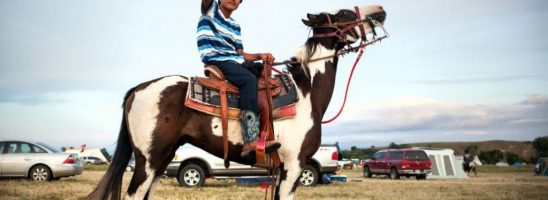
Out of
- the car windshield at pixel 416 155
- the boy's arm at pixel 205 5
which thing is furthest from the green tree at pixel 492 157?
the boy's arm at pixel 205 5

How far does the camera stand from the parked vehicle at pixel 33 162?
56.3 ft

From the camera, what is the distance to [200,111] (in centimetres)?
504

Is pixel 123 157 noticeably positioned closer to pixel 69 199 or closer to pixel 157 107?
pixel 157 107

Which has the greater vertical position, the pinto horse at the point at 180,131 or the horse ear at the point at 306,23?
the horse ear at the point at 306,23

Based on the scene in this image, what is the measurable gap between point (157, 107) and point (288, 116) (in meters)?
1.46

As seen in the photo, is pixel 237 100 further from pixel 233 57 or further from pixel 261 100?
pixel 233 57

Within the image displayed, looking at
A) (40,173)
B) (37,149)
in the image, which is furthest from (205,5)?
(37,149)

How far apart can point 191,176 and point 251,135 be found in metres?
11.4

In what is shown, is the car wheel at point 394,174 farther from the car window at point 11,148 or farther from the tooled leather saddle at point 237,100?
the tooled leather saddle at point 237,100

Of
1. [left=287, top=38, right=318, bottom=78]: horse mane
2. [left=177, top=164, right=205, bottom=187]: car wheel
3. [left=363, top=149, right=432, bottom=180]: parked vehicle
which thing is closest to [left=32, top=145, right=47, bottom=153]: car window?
[left=177, top=164, right=205, bottom=187]: car wheel

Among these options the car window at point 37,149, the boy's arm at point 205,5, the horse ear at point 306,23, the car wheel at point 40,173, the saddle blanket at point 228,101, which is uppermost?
the boy's arm at point 205,5

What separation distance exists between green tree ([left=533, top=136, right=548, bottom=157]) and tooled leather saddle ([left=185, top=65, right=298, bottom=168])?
64.1 meters

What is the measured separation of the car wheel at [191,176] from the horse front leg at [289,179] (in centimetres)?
1119

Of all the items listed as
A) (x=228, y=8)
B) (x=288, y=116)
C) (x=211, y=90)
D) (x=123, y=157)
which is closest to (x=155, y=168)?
(x=123, y=157)
